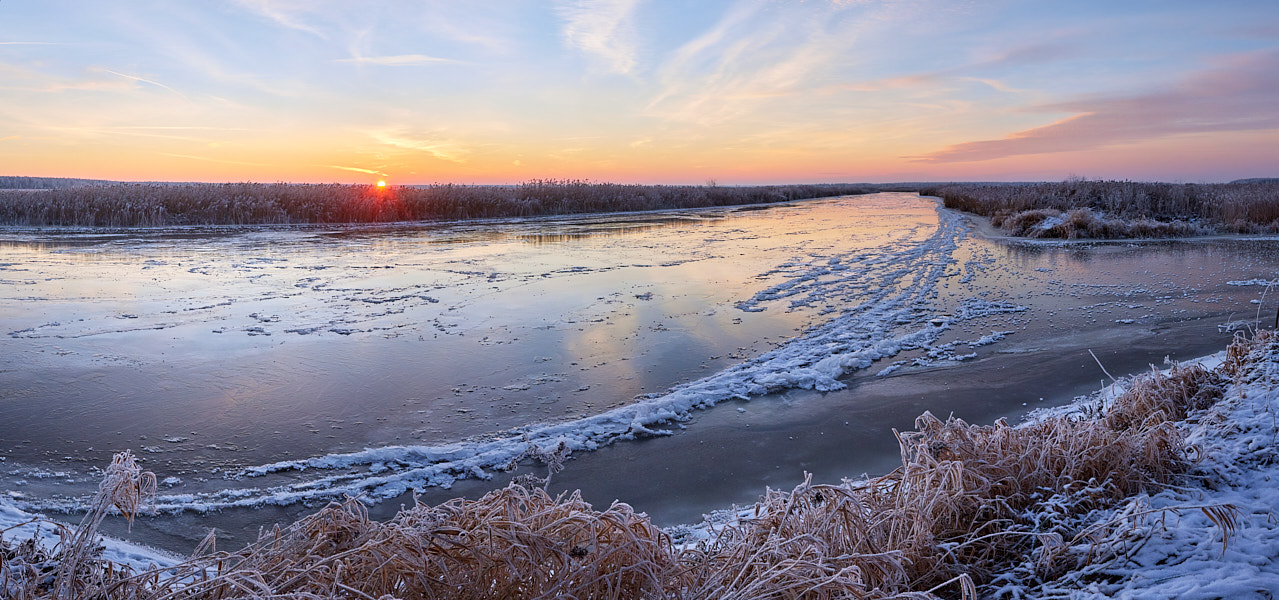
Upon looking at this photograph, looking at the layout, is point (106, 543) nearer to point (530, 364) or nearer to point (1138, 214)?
point (530, 364)

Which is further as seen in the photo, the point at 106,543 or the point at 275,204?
the point at 275,204

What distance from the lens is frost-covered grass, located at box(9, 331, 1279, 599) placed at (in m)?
2.19

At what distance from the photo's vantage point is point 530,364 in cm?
711

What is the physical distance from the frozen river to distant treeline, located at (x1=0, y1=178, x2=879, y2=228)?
36.2 ft

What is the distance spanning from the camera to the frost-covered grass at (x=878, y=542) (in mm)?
2189

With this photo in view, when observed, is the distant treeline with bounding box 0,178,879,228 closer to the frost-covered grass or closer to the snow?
the snow

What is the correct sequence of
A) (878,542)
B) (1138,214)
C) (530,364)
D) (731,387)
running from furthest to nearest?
(1138,214), (530,364), (731,387), (878,542)

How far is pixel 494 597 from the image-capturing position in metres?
2.22

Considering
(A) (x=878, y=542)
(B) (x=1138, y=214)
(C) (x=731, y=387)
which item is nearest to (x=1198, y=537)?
(A) (x=878, y=542)

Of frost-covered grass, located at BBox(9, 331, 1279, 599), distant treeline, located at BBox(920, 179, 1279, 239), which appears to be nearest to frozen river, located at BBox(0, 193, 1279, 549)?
frost-covered grass, located at BBox(9, 331, 1279, 599)

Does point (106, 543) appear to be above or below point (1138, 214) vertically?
below

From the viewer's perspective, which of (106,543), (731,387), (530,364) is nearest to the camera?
(106,543)

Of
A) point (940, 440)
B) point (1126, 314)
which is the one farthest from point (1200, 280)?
point (940, 440)

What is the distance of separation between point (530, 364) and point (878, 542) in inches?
191
